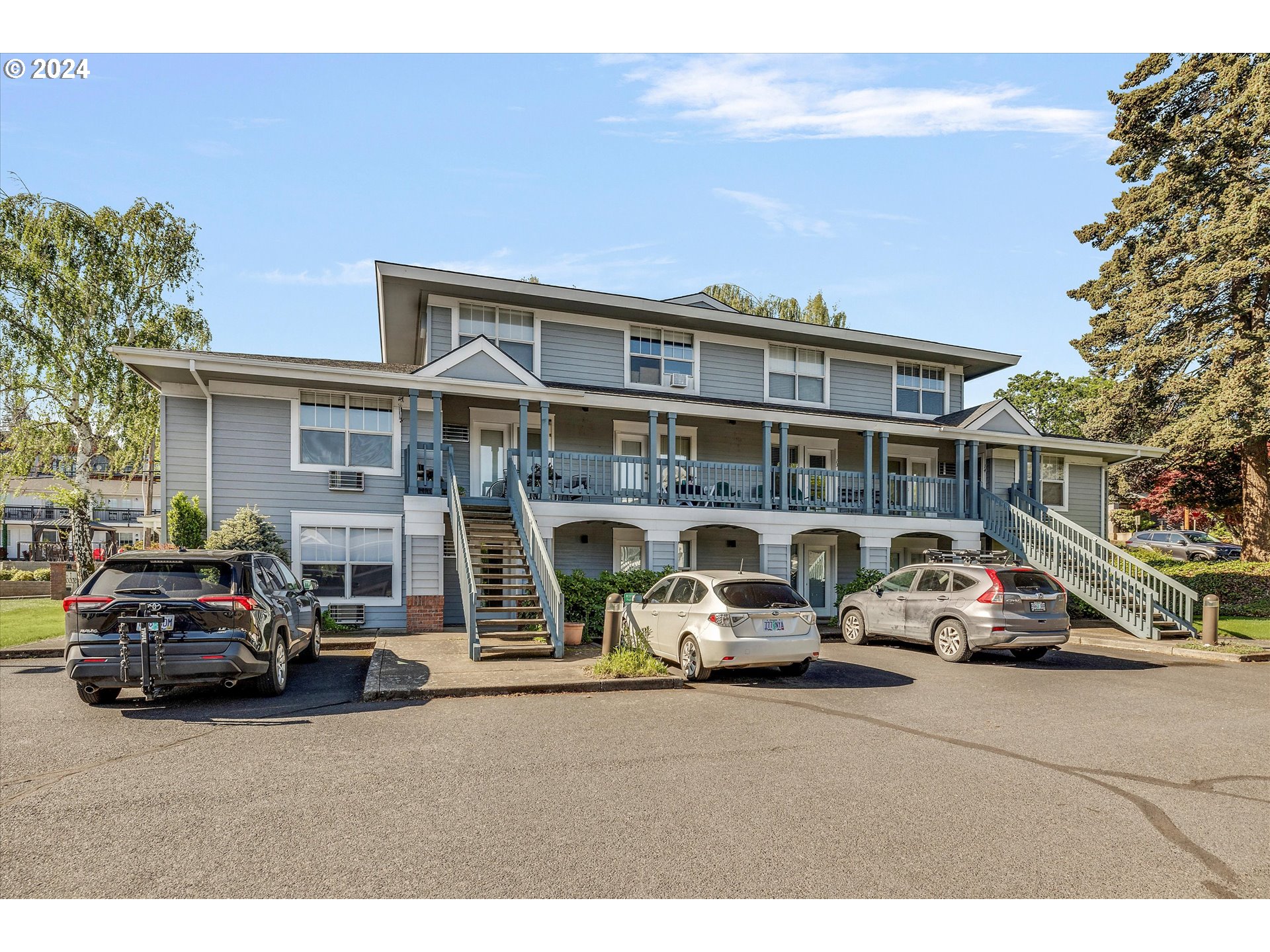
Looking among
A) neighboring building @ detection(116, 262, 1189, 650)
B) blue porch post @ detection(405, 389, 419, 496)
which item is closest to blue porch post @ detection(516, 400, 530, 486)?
neighboring building @ detection(116, 262, 1189, 650)

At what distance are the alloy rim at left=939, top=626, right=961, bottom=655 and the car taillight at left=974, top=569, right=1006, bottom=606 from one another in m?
0.77

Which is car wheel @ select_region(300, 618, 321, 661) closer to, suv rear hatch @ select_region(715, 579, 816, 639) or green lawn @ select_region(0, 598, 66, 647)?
green lawn @ select_region(0, 598, 66, 647)

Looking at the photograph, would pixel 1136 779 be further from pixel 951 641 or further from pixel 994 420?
pixel 994 420

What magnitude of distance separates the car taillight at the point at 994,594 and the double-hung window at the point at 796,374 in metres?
10.3

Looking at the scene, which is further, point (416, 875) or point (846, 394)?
point (846, 394)

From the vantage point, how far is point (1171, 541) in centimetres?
4138

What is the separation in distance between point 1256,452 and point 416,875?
31.6 m

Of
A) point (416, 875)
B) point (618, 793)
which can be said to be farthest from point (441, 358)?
point (416, 875)

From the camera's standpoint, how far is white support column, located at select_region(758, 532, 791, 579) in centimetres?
1916

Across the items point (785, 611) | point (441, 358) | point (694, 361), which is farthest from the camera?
Result: point (694, 361)

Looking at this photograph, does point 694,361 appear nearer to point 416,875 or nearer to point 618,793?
point 618,793

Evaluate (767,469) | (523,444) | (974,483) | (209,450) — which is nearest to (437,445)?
(523,444)

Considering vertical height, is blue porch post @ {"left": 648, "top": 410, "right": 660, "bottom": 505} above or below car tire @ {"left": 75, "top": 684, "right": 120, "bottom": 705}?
above

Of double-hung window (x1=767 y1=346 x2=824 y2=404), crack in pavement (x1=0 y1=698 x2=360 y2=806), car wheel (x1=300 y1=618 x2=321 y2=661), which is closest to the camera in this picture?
crack in pavement (x1=0 y1=698 x2=360 y2=806)
